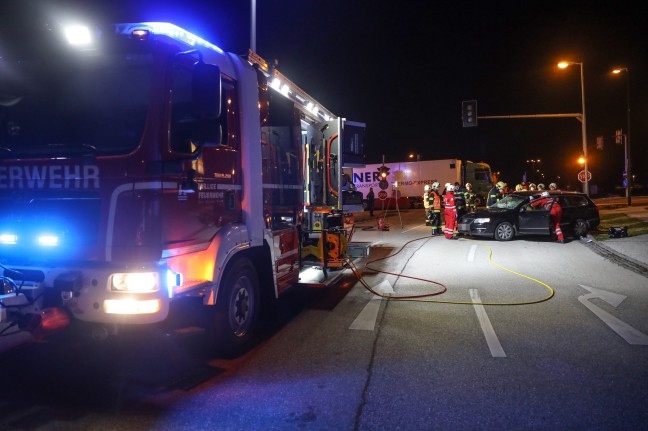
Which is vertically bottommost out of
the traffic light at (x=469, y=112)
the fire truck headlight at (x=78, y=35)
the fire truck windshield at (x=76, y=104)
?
the fire truck windshield at (x=76, y=104)

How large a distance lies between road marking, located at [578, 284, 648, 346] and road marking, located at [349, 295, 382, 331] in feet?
9.57

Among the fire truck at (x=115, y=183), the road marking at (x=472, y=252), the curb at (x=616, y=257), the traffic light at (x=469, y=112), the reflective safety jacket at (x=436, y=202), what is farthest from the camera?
the traffic light at (x=469, y=112)

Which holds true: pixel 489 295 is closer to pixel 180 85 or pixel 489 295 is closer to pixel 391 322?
pixel 391 322

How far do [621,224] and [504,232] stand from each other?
643 centimetres

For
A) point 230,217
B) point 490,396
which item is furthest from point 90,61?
point 490,396

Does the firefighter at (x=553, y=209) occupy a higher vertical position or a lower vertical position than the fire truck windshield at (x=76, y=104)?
lower

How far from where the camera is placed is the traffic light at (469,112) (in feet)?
77.0

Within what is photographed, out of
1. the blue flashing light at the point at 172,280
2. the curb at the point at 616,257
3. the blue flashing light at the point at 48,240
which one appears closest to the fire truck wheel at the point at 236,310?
the blue flashing light at the point at 172,280

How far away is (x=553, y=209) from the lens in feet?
46.0

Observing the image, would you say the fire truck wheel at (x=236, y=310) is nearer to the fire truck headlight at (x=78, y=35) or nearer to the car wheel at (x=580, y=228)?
the fire truck headlight at (x=78, y=35)

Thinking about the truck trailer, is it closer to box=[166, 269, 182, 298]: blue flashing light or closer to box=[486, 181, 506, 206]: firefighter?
box=[486, 181, 506, 206]: firefighter

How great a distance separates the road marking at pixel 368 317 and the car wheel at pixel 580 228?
10.3 meters

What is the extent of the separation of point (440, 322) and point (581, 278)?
4.39 meters

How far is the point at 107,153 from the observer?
12.4 feet
